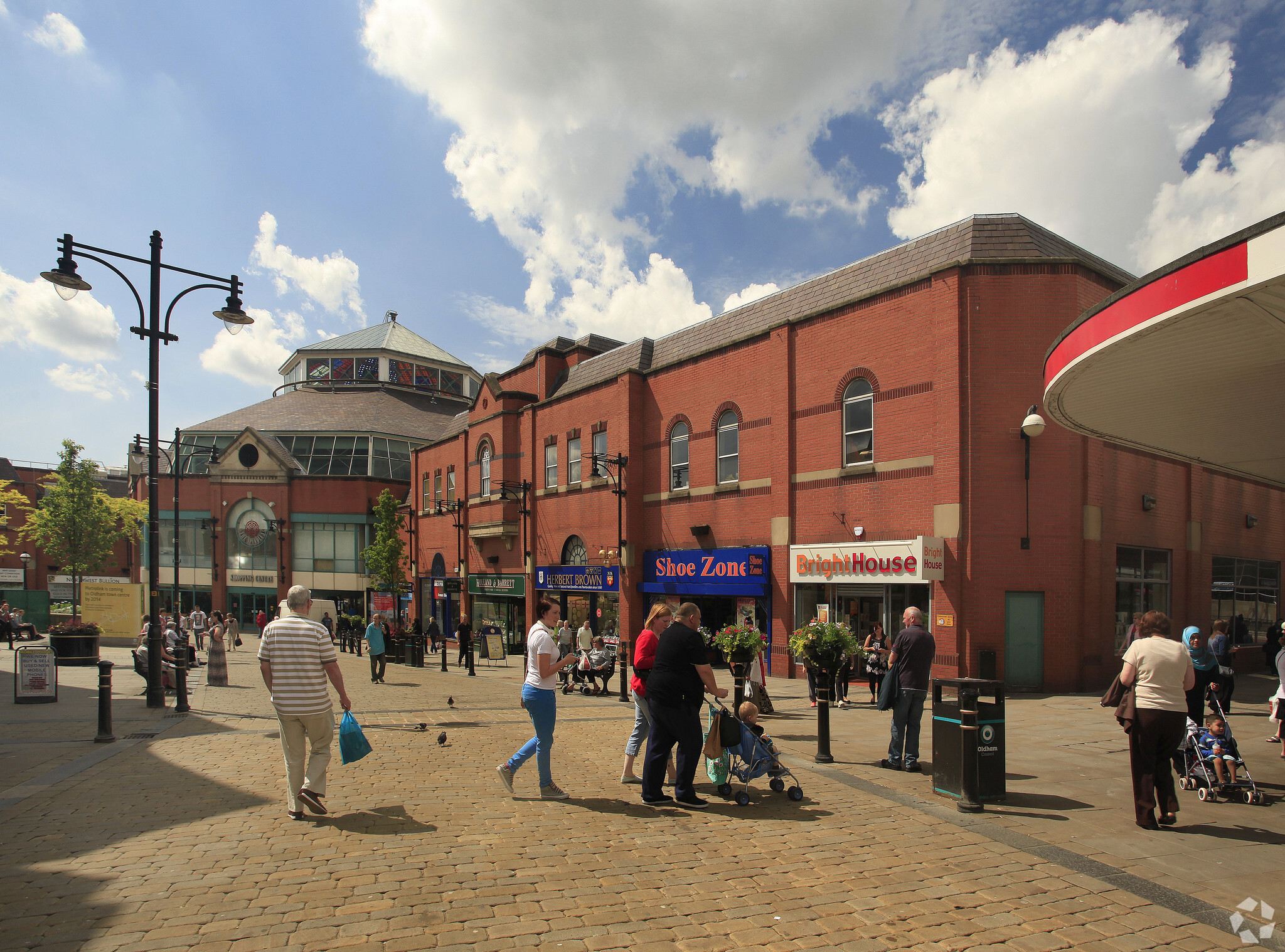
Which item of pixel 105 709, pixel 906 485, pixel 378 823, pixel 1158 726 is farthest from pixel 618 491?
pixel 1158 726

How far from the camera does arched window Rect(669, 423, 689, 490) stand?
2362 centimetres

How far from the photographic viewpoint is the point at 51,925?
13.7 feet

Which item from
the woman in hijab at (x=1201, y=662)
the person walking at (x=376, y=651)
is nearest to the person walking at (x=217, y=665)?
the person walking at (x=376, y=651)

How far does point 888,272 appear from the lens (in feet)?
59.8

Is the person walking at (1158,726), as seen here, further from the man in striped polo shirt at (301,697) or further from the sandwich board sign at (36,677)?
the sandwich board sign at (36,677)

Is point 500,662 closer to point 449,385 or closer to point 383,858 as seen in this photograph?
point 383,858

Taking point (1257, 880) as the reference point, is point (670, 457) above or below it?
above

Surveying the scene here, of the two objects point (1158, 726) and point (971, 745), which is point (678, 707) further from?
point (1158, 726)

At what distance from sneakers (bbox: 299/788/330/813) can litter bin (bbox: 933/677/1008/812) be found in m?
5.50

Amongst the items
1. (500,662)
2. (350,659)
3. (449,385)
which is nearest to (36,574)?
(449,385)

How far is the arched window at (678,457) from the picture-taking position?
23.6m

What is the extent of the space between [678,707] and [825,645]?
5.90 metres

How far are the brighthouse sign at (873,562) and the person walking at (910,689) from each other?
7704mm

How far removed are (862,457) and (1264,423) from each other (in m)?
8.07
